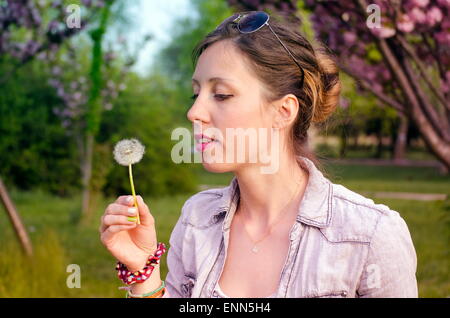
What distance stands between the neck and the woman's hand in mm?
384

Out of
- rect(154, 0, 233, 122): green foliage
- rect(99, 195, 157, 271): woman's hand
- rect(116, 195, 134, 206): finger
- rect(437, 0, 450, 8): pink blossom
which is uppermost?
rect(154, 0, 233, 122): green foliage

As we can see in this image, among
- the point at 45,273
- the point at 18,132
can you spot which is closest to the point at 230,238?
the point at 45,273

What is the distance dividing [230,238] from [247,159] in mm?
305

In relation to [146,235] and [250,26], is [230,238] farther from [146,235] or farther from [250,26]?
[250,26]

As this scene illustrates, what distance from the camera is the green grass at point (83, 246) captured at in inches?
194

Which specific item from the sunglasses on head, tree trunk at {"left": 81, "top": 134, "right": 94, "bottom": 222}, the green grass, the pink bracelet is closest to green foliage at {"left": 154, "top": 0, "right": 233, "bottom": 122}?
tree trunk at {"left": 81, "top": 134, "right": 94, "bottom": 222}

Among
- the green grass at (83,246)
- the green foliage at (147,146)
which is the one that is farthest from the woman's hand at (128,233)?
the green foliage at (147,146)

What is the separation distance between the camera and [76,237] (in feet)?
27.2

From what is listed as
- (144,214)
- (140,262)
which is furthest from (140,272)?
(144,214)

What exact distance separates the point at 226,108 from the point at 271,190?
350 millimetres

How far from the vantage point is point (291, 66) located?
6.58 feet

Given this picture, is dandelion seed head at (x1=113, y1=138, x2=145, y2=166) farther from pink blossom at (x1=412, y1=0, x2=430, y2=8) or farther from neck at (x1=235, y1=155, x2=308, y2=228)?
pink blossom at (x1=412, y1=0, x2=430, y2=8)

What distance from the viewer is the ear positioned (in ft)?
6.57

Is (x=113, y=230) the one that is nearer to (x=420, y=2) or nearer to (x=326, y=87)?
(x=326, y=87)
